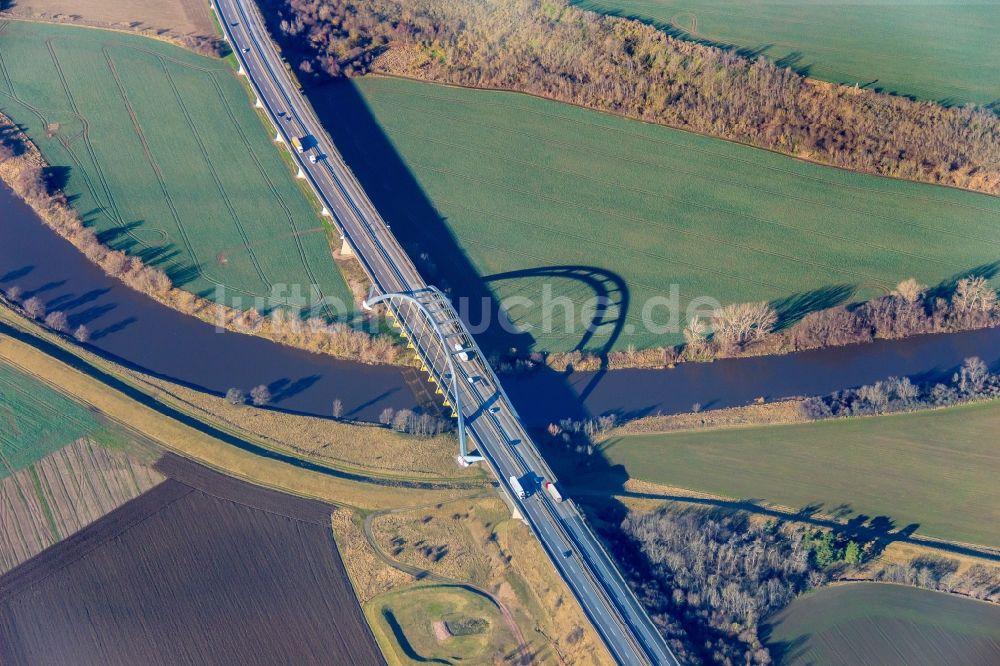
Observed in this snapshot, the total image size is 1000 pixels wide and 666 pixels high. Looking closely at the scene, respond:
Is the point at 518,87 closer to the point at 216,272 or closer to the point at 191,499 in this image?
the point at 216,272

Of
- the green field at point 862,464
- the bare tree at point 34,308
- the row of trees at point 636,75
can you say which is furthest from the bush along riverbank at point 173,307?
the row of trees at point 636,75

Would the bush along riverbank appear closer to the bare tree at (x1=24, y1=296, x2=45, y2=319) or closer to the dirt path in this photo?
the bare tree at (x1=24, y1=296, x2=45, y2=319)

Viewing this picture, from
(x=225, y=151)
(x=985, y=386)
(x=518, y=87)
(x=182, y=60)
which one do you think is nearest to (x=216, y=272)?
(x=225, y=151)

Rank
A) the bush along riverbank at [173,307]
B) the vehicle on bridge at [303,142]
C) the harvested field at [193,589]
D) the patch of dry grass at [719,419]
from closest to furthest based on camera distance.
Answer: the harvested field at [193,589] < the patch of dry grass at [719,419] < the bush along riverbank at [173,307] < the vehicle on bridge at [303,142]

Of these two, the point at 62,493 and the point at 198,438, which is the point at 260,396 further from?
the point at 62,493

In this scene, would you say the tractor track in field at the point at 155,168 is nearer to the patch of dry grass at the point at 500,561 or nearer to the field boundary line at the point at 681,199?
the field boundary line at the point at 681,199

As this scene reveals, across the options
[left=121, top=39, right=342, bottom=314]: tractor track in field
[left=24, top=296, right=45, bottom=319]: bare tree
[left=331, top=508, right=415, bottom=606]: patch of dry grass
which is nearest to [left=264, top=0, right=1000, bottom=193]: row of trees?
[left=121, top=39, right=342, bottom=314]: tractor track in field

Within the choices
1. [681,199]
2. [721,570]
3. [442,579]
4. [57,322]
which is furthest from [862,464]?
[57,322]
